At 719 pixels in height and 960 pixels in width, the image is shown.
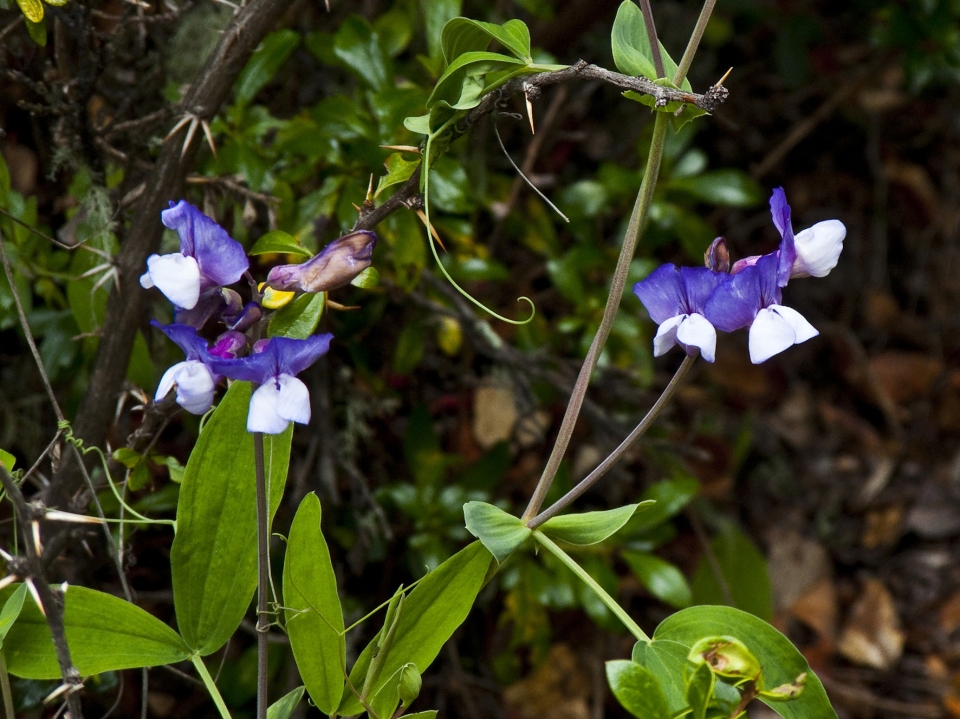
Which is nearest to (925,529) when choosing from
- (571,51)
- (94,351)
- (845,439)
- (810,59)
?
(845,439)

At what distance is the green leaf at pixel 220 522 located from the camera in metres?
0.76

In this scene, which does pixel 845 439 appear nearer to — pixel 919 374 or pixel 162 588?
pixel 919 374

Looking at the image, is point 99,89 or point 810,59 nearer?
point 99,89

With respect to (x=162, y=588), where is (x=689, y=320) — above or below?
above

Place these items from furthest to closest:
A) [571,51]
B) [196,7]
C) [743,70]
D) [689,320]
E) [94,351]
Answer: [743,70] → [571,51] → [196,7] → [94,351] → [689,320]

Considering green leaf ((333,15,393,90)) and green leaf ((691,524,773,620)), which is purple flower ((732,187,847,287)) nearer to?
green leaf ((333,15,393,90))

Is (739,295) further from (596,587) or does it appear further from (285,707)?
(285,707)

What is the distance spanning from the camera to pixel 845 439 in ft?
7.41

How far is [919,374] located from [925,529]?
41cm

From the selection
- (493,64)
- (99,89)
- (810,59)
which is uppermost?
(493,64)

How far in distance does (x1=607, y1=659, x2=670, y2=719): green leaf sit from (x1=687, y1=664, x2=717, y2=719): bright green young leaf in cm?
4

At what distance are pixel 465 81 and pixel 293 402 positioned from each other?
317 millimetres

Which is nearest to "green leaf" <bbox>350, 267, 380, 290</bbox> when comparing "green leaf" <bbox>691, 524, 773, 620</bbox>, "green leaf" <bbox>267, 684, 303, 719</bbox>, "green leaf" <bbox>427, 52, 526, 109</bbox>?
"green leaf" <bbox>427, 52, 526, 109</bbox>

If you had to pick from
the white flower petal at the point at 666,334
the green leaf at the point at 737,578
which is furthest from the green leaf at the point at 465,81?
the green leaf at the point at 737,578
